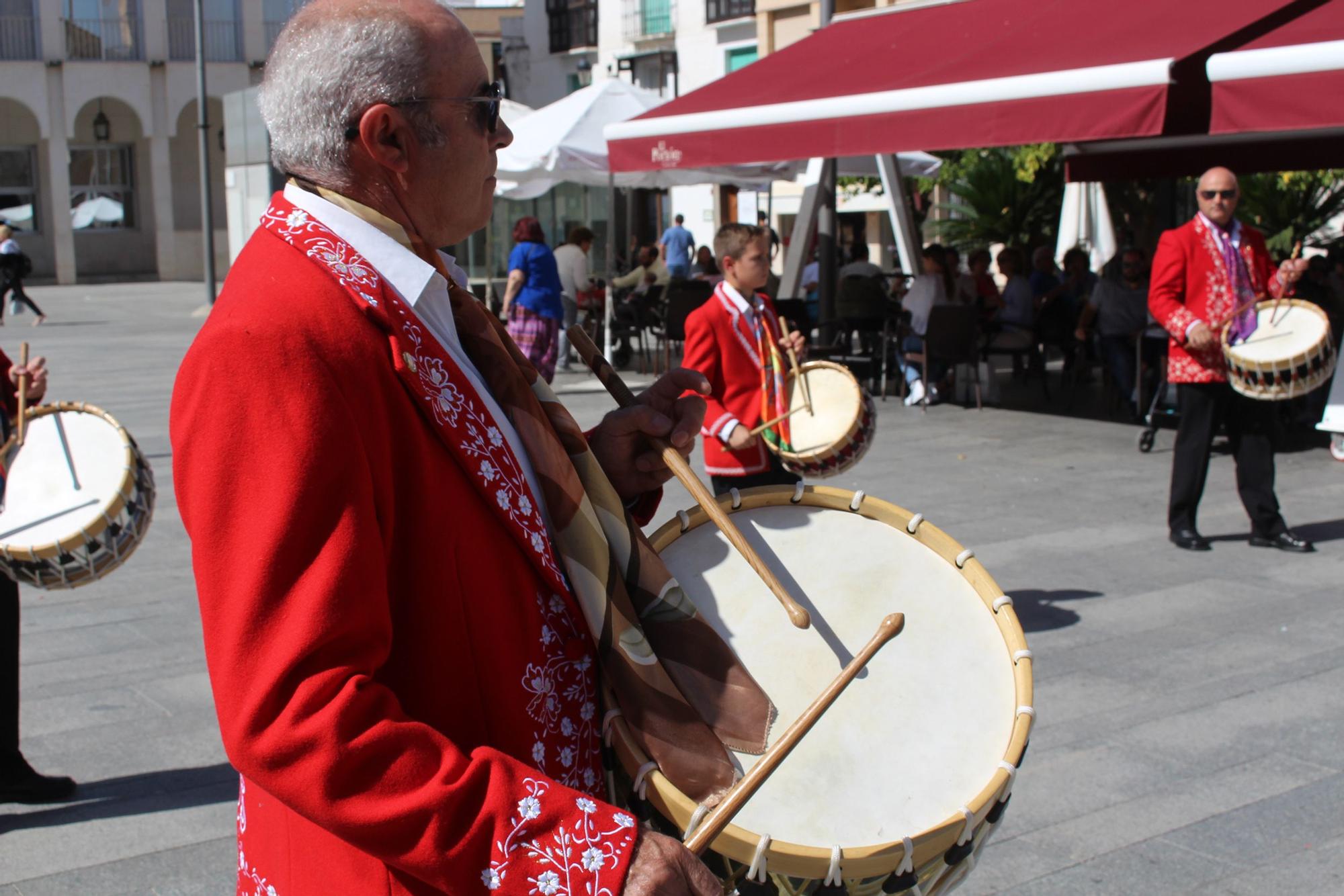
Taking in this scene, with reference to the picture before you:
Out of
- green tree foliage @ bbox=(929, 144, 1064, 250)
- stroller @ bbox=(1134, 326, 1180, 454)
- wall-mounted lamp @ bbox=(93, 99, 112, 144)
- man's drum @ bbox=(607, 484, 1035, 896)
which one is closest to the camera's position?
man's drum @ bbox=(607, 484, 1035, 896)

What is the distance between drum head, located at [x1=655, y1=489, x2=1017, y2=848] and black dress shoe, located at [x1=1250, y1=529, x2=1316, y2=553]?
5842 mm

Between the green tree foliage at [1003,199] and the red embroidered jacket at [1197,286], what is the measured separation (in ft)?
36.1

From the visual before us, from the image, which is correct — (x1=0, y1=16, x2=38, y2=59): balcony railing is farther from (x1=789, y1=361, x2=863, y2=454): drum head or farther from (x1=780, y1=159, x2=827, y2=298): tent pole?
(x1=789, y1=361, x2=863, y2=454): drum head

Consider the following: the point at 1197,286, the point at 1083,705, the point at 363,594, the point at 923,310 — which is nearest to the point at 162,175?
the point at 923,310

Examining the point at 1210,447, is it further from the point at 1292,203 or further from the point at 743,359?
the point at 1292,203

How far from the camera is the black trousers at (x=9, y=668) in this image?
4293mm

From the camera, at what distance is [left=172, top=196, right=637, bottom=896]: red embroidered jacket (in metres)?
1.33

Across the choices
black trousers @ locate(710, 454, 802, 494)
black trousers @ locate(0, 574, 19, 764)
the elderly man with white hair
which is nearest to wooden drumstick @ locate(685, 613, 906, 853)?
the elderly man with white hair

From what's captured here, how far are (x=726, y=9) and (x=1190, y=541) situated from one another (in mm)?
25665

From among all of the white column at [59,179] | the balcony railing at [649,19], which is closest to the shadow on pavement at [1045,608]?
the balcony railing at [649,19]

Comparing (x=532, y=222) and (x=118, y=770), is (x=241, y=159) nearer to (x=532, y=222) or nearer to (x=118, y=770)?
(x=532, y=222)

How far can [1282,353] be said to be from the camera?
6801 millimetres

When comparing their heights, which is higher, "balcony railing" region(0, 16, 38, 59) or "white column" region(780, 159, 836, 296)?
"balcony railing" region(0, 16, 38, 59)

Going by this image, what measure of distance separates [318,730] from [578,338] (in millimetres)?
800
